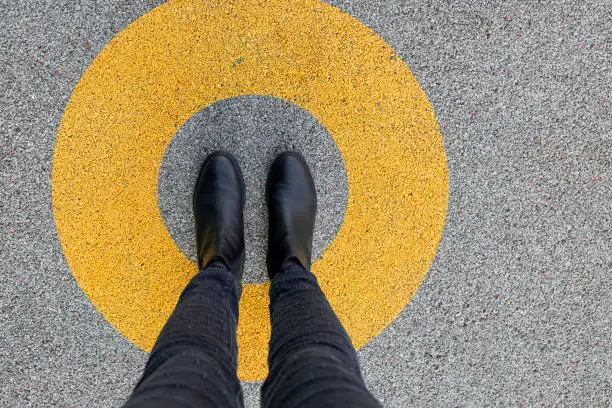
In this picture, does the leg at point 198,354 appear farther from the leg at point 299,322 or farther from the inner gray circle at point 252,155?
the inner gray circle at point 252,155

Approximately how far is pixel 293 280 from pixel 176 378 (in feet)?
1.76

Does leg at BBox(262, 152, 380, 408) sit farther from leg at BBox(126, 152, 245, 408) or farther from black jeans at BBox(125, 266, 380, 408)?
leg at BBox(126, 152, 245, 408)

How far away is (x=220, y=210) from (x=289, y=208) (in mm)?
275

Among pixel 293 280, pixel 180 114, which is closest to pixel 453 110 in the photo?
pixel 293 280

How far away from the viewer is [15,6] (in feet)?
5.19

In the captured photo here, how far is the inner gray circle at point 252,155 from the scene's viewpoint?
5.22 ft

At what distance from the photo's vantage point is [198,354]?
3.46 ft

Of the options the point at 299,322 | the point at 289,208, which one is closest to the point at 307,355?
the point at 299,322

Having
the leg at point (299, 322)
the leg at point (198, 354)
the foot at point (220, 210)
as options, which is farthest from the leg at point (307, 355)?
the foot at point (220, 210)

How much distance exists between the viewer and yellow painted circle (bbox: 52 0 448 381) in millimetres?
1573

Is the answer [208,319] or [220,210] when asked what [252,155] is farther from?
[208,319]

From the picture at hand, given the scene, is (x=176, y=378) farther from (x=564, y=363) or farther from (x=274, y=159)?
(x=564, y=363)

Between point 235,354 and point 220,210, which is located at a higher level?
point 220,210

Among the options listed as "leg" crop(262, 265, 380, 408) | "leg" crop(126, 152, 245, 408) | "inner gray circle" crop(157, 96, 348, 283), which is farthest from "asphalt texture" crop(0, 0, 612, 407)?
"leg" crop(262, 265, 380, 408)
